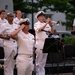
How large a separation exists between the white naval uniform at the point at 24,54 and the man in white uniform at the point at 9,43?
110 centimetres

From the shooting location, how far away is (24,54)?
8547mm

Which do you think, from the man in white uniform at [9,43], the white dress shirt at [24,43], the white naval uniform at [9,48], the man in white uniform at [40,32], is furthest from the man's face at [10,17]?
the white dress shirt at [24,43]

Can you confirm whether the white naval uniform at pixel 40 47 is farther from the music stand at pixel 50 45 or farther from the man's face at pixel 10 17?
the man's face at pixel 10 17

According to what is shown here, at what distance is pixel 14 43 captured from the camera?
9.87m

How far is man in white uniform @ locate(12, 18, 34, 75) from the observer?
334 inches

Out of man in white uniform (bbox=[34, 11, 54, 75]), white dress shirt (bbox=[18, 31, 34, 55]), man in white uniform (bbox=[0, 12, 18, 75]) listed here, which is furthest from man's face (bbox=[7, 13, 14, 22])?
white dress shirt (bbox=[18, 31, 34, 55])

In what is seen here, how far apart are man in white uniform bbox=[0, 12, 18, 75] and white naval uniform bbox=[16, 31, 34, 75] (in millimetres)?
1100

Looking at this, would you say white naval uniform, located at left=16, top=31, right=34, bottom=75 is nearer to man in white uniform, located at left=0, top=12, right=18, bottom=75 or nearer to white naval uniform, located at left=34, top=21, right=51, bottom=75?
man in white uniform, located at left=0, top=12, right=18, bottom=75

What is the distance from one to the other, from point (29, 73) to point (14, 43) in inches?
58.1

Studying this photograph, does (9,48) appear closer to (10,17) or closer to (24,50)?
(10,17)

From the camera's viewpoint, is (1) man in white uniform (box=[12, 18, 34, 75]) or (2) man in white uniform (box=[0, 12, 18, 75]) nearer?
(1) man in white uniform (box=[12, 18, 34, 75])

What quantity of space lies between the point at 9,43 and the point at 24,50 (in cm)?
136

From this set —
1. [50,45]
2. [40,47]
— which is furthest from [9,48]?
[40,47]

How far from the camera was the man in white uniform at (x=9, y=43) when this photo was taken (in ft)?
32.0
